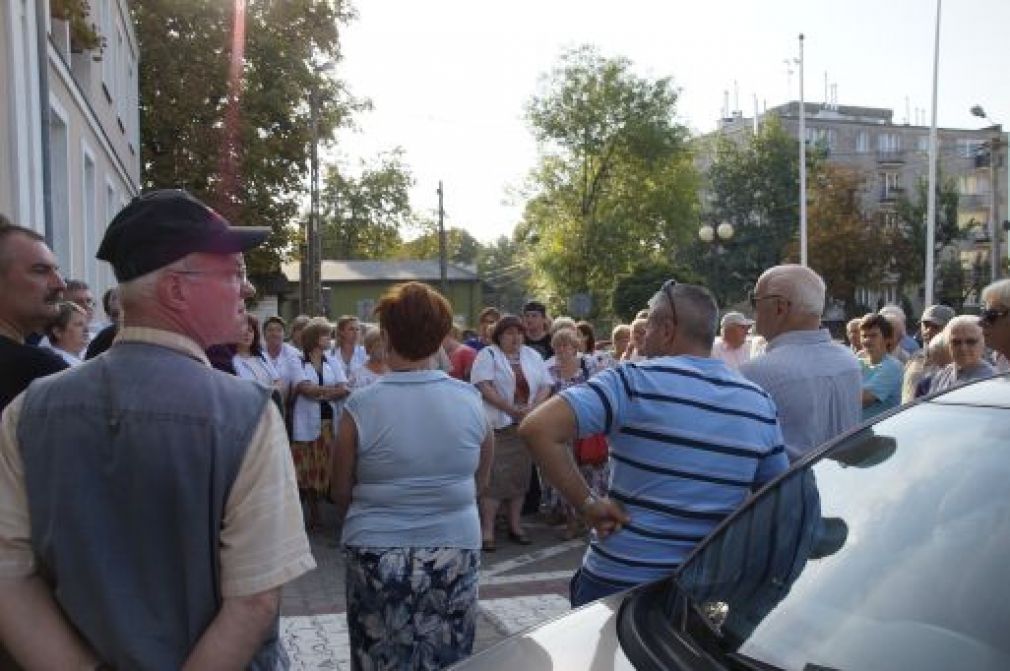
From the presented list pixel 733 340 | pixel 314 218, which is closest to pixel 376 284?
pixel 314 218

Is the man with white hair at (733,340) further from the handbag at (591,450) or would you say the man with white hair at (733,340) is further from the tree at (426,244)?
the tree at (426,244)

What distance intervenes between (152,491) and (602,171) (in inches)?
1886

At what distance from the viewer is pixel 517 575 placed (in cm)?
671

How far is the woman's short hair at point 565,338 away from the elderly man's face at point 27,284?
5459mm

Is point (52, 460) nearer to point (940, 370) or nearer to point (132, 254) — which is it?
point (132, 254)

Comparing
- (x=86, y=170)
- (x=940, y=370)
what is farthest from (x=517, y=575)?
(x=86, y=170)

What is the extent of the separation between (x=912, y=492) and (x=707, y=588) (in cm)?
54

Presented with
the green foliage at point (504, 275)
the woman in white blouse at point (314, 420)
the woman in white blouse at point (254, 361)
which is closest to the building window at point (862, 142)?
the green foliage at point (504, 275)

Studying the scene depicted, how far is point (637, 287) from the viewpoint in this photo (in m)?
42.0

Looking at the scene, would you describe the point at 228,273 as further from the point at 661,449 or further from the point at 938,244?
the point at 938,244

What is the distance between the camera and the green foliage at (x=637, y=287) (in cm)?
4172

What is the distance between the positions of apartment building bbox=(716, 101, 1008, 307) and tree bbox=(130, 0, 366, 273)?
172 ft

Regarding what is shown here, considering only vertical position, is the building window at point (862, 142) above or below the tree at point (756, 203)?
above

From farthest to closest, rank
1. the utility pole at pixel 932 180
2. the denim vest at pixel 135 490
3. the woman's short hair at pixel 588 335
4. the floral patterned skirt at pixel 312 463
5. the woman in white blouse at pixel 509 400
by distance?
the utility pole at pixel 932 180
the woman's short hair at pixel 588 335
the floral patterned skirt at pixel 312 463
the woman in white blouse at pixel 509 400
the denim vest at pixel 135 490
